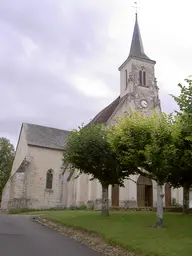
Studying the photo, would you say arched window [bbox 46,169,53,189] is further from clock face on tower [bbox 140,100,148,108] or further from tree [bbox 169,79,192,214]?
tree [bbox 169,79,192,214]

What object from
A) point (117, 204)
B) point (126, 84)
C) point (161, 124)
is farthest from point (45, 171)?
point (161, 124)

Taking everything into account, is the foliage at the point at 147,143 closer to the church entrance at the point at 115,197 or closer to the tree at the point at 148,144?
the tree at the point at 148,144

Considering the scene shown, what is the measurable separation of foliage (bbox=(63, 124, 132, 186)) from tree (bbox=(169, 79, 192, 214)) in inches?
168

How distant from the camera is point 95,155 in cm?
2125

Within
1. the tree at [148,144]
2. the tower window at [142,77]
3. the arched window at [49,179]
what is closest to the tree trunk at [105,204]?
the tree at [148,144]

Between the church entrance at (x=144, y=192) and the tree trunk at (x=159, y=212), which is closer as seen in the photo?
the tree trunk at (x=159, y=212)

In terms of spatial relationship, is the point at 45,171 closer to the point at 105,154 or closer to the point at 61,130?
the point at 61,130

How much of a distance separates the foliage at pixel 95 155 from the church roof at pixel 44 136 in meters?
20.3

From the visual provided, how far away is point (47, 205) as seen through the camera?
39938 millimetres

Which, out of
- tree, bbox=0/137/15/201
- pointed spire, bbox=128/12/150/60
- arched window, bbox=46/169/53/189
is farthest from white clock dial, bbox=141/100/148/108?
tree, bbox=0/137/15/201

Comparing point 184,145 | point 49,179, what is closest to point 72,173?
point 49,179

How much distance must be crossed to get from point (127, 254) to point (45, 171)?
3227 cm

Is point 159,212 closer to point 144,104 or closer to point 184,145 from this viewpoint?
point 184,145

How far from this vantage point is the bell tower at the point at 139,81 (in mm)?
39969
